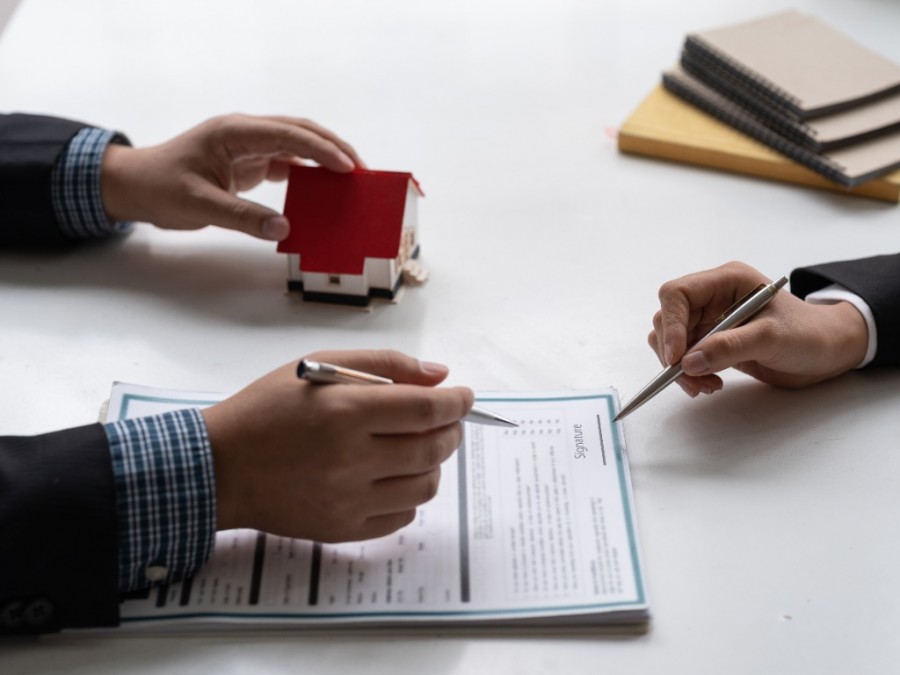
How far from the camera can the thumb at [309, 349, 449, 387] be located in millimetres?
798

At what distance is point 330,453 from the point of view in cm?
76

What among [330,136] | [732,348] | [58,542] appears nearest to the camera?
[58,542]

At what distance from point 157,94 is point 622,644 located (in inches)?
39.1

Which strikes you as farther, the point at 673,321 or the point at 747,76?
the point at 747,76

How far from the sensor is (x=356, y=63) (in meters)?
1.46

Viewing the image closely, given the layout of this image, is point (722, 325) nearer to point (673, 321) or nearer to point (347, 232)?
point (673, 321)

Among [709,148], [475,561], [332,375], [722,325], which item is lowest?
[475,561]

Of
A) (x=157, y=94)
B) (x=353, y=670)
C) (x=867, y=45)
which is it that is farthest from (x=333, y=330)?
(x=867, y=45)

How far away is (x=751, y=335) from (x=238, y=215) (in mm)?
523

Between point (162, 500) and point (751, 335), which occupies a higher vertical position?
point (751, 335)

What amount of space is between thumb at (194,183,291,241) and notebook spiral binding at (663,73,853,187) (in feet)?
1.88

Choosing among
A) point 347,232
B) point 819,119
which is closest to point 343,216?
point 347,232

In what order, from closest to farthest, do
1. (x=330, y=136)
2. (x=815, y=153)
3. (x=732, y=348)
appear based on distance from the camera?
(x=732, y=348) < (x=330, y=136) < (x=815, y=153)

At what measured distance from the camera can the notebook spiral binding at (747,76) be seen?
1.25 m
